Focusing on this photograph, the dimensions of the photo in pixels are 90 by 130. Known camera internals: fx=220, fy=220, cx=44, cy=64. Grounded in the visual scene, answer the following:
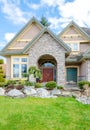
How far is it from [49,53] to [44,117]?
14.6 meters

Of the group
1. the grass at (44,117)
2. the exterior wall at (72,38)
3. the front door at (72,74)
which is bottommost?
the grass at (44,117)

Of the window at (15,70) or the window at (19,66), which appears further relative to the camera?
the window at (15,70)

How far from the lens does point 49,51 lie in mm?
23609

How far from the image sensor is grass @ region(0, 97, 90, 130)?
8359 millimetres

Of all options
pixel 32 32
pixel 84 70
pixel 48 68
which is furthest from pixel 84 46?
pixel 32 32

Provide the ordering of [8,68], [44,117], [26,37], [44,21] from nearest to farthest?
[44,117] → [8,68] → [26,37] → [44,21]

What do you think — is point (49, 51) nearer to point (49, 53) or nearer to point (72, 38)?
point (49, 53)

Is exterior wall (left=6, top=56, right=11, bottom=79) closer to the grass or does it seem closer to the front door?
the front door

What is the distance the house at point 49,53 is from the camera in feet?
76.4

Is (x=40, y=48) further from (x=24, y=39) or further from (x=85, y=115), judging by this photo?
(x=85, y=115)

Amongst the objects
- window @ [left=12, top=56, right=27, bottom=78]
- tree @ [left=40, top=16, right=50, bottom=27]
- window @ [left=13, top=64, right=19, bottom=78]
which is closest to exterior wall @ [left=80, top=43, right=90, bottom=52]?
window @ [left=12, top=56, right=27, bottom=78]

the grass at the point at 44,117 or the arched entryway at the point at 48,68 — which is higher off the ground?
the arched entryway at the point at 48,68

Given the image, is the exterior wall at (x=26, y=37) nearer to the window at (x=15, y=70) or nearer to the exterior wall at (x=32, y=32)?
the exterior wall at (x=32, y=32)

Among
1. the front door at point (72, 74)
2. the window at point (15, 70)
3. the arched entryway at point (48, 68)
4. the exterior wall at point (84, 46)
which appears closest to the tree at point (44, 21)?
the exterior wall at point (84, 46)
